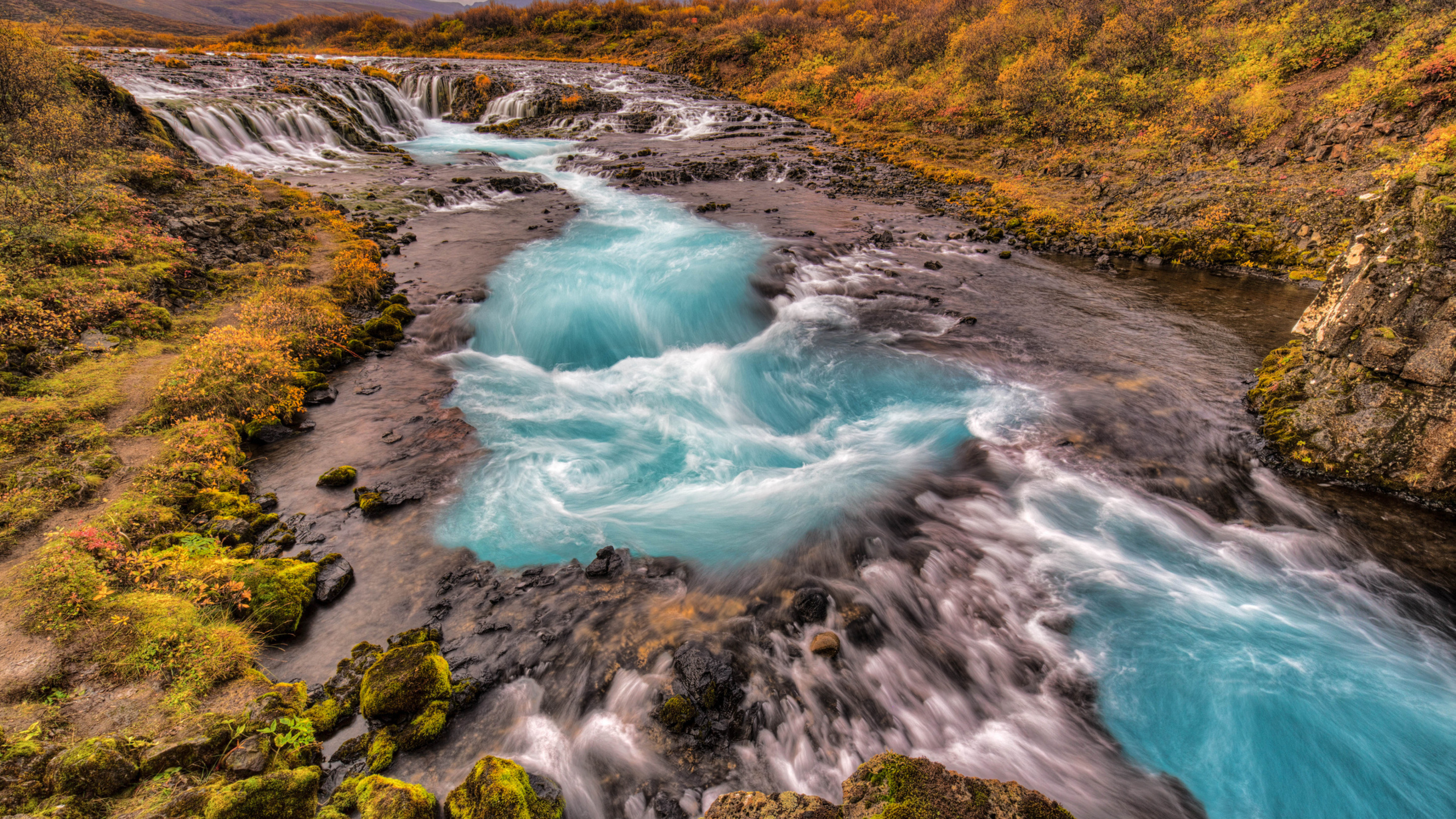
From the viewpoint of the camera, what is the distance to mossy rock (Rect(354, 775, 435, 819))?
408 centimetres

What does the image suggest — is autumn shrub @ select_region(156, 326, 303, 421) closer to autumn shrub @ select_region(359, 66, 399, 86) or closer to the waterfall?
the waterfall

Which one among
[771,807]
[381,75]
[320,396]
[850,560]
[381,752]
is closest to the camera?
[771,807]

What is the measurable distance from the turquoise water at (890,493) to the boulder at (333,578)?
46.2 inches

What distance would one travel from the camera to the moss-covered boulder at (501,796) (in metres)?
4.13

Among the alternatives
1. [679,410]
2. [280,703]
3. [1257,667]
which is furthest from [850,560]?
[280,703]

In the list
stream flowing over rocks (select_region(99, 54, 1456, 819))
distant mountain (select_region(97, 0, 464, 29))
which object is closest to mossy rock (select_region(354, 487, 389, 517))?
stream flowing over rocks (select_region(99, 54, 1456, 819))

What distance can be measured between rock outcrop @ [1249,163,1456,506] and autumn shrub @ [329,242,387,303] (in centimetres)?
1817

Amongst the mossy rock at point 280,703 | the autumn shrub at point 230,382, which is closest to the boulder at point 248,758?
the mossy rock at point 280,703

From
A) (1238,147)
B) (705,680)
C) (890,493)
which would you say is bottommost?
(705,680)

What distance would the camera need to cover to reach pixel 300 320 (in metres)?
11.1

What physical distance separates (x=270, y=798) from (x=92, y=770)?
121 centimetres

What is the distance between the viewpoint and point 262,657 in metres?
5.65

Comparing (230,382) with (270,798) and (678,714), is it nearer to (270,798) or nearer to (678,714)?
(270,798)

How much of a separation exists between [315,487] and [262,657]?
294 cm
